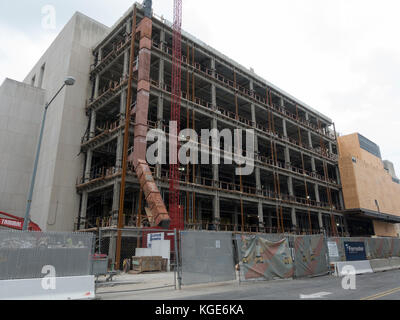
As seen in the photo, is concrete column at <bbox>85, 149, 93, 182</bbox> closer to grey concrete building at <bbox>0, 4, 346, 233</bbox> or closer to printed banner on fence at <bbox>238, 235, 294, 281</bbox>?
grey concrete building at <bbox>0, 4, 346, 233</bbox>

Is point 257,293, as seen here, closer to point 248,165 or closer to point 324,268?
point 324,268

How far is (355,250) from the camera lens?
17500 millimetres

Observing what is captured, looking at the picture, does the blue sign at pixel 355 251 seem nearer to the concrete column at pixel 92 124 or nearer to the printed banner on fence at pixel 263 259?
the printed banner on fence at pixel 263 259

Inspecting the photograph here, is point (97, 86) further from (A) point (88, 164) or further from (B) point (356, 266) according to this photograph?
(B) point (356, 266)

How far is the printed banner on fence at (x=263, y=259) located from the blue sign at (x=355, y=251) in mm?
5029

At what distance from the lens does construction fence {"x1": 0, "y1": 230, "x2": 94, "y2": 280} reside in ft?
26.3

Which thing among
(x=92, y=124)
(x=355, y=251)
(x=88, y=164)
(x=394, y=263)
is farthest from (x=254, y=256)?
(x=92, y=124)

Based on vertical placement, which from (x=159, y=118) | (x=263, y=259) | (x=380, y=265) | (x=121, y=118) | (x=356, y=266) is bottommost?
(x=380, y=265)

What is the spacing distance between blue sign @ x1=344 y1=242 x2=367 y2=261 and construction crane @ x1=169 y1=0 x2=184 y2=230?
13185mm

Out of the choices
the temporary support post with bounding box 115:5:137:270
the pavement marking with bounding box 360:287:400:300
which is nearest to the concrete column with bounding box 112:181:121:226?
the temporary support post with bounding box 115:5:137:270

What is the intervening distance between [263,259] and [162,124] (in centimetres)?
1891

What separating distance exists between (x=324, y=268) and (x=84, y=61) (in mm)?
31516

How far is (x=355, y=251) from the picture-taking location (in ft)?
57.4
